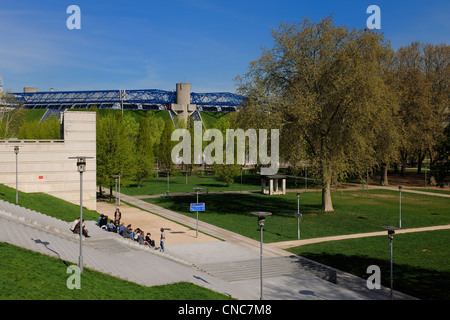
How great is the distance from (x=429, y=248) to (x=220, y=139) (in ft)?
176

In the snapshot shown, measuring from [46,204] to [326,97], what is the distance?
2617cm

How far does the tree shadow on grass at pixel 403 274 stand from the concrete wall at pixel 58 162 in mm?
24283

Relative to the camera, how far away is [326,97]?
3731cm

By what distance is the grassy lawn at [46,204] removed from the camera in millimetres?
32094

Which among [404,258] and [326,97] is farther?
[326,97]

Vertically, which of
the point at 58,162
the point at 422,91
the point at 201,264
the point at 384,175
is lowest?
the point at 201,264

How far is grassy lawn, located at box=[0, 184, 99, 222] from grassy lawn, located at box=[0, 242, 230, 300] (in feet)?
47.1

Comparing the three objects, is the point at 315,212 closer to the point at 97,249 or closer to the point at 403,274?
the point at 403,274

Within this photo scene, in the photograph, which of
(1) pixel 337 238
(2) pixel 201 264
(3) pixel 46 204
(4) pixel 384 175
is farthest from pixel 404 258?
(4) pixel 384 175

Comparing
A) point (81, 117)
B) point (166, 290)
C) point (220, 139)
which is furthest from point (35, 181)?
point (220, 139)

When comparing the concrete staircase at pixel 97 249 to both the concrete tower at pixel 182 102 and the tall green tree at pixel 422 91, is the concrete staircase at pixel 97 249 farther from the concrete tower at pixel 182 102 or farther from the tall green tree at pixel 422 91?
the concrete tower at pixel 182 102

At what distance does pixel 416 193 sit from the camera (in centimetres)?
5606

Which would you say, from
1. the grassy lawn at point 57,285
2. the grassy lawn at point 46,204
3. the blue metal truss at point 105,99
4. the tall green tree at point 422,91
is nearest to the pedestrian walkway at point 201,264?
the grassy lawn at point 57,285
